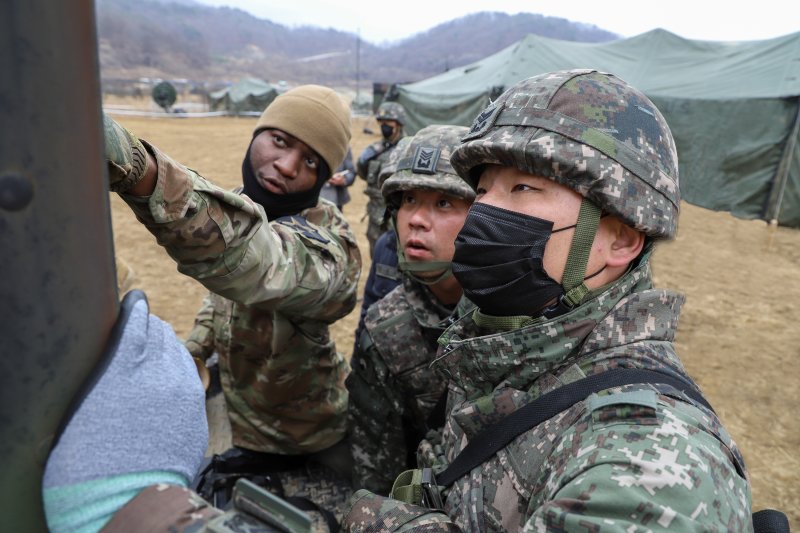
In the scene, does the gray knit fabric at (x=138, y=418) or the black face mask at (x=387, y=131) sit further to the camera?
the black face mask at (x=387, y=131)

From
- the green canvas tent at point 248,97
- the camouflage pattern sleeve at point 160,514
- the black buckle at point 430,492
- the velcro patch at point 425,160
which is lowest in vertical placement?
the green canvas tent at point 248,97

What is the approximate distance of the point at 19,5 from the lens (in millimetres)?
601

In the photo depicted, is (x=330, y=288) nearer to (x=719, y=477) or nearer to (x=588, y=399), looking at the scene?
(x=588, y=399)

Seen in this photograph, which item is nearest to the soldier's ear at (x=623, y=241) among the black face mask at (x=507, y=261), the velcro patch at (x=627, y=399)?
the black face mask at (x=507, y=261)

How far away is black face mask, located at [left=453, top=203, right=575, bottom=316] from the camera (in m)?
1.56

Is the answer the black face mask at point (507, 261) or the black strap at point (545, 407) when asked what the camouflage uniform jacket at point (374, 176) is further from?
the black strap at point (545, 407)

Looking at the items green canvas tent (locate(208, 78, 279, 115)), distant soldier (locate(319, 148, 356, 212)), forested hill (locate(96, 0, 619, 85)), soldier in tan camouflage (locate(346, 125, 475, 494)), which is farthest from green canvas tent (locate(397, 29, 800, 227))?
forested hill (locate(96, 0, 619, 85))

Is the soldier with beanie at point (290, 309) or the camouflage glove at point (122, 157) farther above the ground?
the camouflage glove at point (122, 157)

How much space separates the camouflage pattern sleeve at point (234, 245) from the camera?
1.50m

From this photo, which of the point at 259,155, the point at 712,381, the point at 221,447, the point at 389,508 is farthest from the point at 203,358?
the point at 712,381

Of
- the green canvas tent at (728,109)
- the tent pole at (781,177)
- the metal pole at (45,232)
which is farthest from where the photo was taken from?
the green canvas tent at (728,109)

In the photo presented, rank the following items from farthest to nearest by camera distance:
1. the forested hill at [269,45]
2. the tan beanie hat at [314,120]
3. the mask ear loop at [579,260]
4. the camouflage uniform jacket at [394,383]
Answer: the forested hill at [269,45], the tan beanie hat at [314,120], the camouflage uniform jacket at [394,383], the mask ear loop at [579,260]

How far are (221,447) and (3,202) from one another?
8.47 ft

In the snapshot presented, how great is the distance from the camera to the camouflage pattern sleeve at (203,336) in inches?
121
